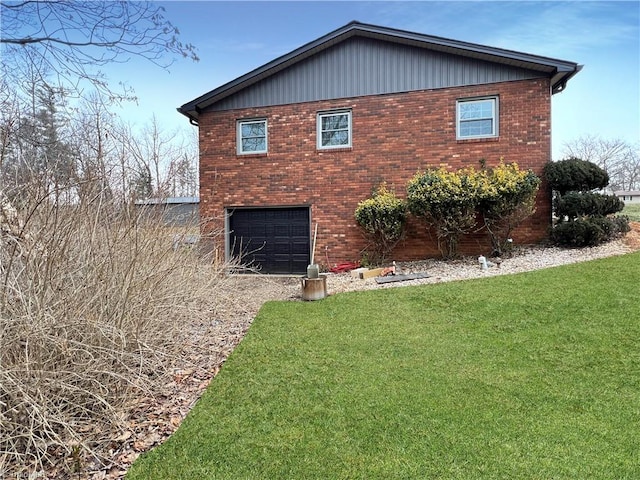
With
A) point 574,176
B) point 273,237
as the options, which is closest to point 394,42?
point 574,176

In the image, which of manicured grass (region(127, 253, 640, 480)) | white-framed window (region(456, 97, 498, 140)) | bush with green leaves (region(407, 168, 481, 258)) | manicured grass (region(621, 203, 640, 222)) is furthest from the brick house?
manicured grass (region(621, 203, 640, 222))

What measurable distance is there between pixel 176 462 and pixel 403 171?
8849 millimetres

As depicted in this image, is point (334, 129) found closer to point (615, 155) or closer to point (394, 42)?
Answer: point (394, 42)

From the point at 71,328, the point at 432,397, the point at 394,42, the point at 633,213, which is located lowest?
the point at 432,397

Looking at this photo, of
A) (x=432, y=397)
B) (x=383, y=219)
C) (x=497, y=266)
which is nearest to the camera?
(x=432, y=397)

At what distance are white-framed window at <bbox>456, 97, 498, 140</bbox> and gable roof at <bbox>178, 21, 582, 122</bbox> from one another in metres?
1.02

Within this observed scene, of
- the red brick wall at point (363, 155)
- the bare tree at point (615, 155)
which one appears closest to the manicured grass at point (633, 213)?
the red brick wall at point (363, 155)

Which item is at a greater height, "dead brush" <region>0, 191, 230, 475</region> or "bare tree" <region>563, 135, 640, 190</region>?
"bare tree" <region>563, 135, 640, 190</region>

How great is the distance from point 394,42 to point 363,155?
3.16 metres

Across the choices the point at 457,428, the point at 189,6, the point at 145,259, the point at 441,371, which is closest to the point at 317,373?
the point at 441,371

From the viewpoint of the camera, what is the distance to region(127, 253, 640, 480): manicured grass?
101 inches

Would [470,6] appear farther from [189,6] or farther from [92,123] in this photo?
[92,123]

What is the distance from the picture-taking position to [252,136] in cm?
1137

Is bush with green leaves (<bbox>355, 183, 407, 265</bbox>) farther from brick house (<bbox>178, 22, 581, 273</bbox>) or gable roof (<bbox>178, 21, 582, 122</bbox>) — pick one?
→ gable roof (<bbox>178, 21, 582, 122</bbox>)
